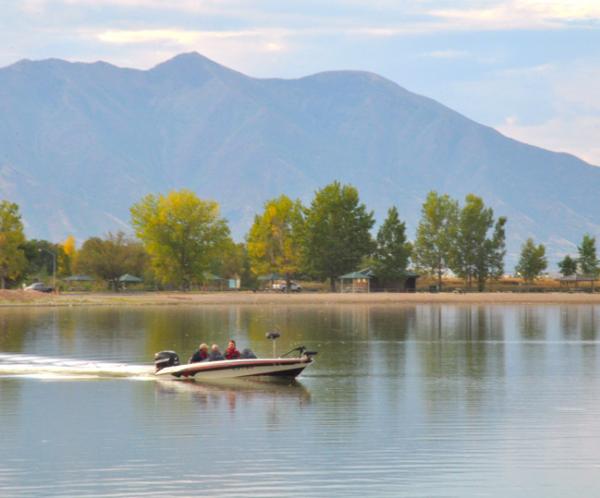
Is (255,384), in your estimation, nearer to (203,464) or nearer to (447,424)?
(447,424)

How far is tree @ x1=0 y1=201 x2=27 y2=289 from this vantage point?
165625 millimetres

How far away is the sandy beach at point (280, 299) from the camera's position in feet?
526

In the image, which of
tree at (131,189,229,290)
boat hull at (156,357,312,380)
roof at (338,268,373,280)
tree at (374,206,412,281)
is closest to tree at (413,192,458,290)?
tree at (374,206,412,281)

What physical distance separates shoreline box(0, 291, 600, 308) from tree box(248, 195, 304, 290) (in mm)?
13721

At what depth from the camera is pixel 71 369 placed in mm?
59969

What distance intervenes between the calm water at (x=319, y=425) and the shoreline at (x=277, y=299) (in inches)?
3215

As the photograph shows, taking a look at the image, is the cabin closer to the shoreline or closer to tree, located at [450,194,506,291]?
the shoreline

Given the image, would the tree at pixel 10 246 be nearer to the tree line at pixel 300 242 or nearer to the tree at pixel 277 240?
the tree line at pixel 300 242

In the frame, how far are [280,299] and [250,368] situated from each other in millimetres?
121209

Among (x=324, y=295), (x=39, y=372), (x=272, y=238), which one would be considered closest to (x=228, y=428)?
(x=39, y=372)

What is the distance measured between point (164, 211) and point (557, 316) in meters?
74.0

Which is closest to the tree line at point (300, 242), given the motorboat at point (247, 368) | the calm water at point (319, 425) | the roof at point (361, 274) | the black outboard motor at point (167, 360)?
the roof at point (361, 274)

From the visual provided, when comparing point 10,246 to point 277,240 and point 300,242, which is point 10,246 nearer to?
point 300,242

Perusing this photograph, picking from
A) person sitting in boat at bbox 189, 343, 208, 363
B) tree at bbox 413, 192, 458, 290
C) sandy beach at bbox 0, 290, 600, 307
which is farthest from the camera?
tree at bbox 413, 192, 458, 290
